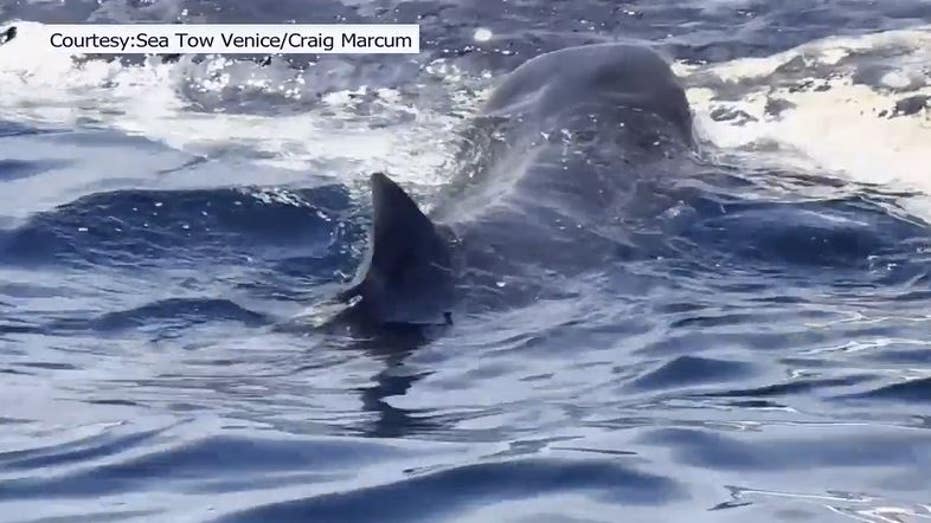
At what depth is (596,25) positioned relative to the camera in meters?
15.7

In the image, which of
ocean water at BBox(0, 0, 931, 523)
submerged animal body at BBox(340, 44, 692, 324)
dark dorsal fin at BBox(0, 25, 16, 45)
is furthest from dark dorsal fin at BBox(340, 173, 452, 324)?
dark dorsal fin at BBox(0, 25, 16, 45)

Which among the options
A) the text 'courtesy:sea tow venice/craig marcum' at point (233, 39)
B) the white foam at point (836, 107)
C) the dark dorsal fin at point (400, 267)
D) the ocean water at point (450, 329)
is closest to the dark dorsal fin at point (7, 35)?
the text 'courtesy:sea tow venice/craig marcum' at point (233, 39)

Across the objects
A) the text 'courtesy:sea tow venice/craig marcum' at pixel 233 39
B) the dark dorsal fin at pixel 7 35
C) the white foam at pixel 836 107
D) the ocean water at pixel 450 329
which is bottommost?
the ocean water at pixel 450 329

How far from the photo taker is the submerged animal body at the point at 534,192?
6934 mm

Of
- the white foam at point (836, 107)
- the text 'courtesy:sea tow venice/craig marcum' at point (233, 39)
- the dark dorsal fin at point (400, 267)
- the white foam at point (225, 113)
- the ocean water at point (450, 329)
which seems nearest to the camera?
the ocean water at point (450, 329)

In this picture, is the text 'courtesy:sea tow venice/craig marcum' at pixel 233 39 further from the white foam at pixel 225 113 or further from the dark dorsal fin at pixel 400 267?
the dark dorsal fin at pixel 400 267

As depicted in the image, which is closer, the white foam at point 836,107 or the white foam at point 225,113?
the white foam at point 836,107

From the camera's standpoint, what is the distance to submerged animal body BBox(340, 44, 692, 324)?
693 cm

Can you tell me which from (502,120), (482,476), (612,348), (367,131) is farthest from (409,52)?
(482,476)

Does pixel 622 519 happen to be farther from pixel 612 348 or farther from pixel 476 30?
pixel 476 30

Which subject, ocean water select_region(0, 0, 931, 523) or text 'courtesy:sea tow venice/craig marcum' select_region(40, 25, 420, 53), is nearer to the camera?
ocean water select_region(0, 0, 931, 523)

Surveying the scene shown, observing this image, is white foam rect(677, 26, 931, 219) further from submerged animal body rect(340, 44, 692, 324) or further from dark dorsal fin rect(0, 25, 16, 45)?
dark dorsal fin rect(0, 25, 16, 45)

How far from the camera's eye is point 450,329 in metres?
6.92

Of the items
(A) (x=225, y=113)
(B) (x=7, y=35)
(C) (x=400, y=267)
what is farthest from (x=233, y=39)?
(C) (x=400, y=267)
